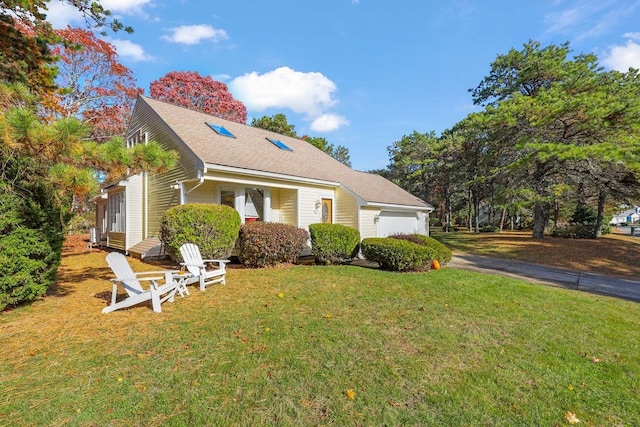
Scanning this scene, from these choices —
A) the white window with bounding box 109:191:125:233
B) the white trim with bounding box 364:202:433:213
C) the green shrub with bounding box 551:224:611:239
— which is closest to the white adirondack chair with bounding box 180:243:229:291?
the white trim with bounding box 364:202:433:213

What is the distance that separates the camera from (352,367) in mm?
3172

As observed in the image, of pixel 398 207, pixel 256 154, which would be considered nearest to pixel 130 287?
pixel 256 154

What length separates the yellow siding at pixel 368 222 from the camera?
1197 centimetres

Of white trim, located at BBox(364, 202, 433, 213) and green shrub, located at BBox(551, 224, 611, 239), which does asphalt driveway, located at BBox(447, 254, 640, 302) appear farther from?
green shrub, located at BBox(551, 224, 611, 239)

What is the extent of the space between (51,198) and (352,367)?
5.98 metres

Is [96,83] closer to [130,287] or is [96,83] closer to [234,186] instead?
[234,186]

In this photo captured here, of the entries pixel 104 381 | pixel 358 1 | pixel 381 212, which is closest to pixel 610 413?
pixel 104 381

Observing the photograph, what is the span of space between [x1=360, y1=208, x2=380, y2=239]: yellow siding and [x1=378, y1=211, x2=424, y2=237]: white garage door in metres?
0.44

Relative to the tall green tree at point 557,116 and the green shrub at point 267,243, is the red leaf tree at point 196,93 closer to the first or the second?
the green shrub at point 267,243

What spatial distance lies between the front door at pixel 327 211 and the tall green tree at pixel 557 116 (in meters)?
9.40

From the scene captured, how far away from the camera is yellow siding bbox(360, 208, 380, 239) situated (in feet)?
39.3

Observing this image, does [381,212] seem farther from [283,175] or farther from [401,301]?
[401,301]

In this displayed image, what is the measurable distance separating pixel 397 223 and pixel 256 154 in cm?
728

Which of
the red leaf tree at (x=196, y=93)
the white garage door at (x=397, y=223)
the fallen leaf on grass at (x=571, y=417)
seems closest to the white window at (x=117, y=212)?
the white garage door at (x=397, y=223)
